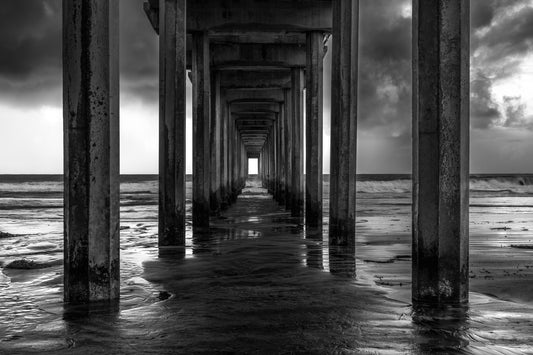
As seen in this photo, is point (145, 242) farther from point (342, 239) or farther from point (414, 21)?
point (414, 21)

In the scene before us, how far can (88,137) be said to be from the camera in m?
4.42

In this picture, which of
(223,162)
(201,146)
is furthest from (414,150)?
(223,162)

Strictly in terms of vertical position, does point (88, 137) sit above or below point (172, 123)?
below

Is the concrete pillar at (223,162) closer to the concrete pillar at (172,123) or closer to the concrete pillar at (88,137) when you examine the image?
the concrete pillar at (172,123)

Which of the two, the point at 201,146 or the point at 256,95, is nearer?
the point at 201,146

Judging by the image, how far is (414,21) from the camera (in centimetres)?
469

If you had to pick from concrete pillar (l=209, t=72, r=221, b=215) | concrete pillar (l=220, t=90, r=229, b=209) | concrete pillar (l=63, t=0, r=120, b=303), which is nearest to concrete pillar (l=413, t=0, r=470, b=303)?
concrete pillar (l=63, t=0, r=120, b=303)

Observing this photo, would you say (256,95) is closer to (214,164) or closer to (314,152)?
(214,164)

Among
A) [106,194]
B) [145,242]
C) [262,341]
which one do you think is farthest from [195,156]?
[262,341]

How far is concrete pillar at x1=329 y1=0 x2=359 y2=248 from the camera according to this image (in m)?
8.58

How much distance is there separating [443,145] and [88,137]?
112 inches

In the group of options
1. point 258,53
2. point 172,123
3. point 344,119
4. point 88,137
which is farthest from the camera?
point 258,53

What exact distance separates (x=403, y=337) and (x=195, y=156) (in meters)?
9.24

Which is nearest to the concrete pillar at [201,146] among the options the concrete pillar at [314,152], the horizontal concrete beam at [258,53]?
the concrete pillar at [314,152]
